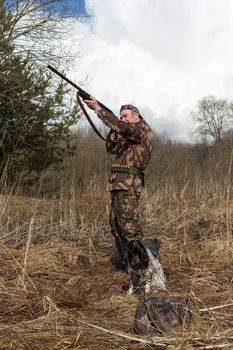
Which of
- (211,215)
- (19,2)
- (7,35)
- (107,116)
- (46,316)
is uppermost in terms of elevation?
(19,2)

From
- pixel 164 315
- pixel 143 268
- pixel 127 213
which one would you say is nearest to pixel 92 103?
pixel 127 213

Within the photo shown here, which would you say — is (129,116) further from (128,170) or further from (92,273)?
(92,273)

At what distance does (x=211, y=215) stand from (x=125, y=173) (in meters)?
3.19

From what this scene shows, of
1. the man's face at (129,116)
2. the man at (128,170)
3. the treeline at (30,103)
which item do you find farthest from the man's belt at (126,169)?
the treeline at (30,103)

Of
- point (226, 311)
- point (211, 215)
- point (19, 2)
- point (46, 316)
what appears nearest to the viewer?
point (46, 316)

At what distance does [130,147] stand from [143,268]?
112 cm

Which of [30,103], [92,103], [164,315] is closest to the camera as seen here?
[164,315]

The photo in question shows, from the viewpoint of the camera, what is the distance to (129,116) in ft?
15.2

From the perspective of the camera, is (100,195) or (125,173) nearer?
(125,173)

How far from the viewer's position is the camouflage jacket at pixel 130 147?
4.47 metres

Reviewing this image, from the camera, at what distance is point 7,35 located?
1274cm

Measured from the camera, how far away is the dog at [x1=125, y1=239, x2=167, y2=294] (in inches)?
165

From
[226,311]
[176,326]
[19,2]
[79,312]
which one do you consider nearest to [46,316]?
[79,312]

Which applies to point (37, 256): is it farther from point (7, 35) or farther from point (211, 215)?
point (7, 35)
